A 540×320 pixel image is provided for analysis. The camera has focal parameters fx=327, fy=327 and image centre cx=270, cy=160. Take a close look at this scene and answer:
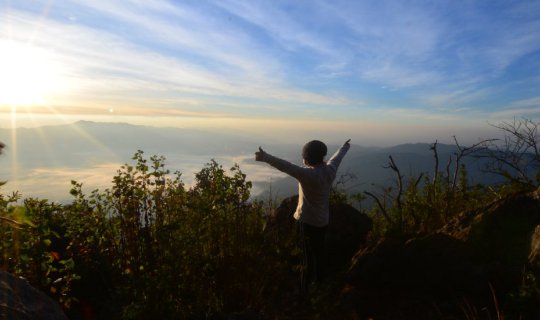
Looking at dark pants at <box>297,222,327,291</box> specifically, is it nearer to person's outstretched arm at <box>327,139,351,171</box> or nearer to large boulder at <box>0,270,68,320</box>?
person's outstretched arm at <box>327,139,351,171</box>

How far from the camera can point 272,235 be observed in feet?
24.7

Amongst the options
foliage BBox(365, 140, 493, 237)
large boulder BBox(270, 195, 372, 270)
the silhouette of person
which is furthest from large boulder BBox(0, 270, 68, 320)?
foliage BBox(365, 140, 493, 237)

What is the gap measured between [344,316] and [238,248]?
6.38 feet

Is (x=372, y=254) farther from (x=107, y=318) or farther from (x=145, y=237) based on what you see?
(x=107, y=318)

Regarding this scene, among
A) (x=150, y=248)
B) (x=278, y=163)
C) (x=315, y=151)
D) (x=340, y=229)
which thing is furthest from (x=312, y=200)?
(x=150, y=248)

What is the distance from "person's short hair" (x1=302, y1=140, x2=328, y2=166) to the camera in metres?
5.30

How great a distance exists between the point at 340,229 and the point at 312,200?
222 cm

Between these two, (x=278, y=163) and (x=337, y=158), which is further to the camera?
(x=337, y=158)

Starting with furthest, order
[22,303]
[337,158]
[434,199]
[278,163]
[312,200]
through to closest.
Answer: [434,199], [337,158], [312,200], [278,163], [22,303]

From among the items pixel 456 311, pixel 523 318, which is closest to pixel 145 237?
pixel 456 311

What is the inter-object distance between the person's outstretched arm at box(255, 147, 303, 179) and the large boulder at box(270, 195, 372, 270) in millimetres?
2348

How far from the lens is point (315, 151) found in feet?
17.4

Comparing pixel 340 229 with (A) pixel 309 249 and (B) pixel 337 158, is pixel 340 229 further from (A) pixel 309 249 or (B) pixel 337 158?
(B) pixel 337 158

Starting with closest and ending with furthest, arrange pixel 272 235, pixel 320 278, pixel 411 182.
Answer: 1. pixel 320 278
2. pixel 272 235
3. pixel 411 182
